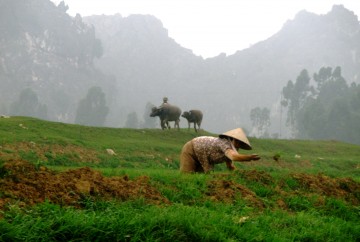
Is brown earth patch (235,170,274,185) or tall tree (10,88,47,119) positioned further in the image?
tall tree (10,88,47,119)

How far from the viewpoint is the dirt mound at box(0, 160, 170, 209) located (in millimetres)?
5422

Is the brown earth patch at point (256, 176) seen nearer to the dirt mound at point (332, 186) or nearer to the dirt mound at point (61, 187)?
the dirt mound at point (332, 186)

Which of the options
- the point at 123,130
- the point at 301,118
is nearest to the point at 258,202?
the point at 123,130

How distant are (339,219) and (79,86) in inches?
6697

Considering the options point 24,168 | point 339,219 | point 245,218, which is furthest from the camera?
point 339,219

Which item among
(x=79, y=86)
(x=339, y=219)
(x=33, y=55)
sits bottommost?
(x=339, y=219)

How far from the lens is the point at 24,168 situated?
21.2 ft

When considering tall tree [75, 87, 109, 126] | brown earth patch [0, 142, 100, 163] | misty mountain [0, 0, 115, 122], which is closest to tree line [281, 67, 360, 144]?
tall tree [75, 87, 109, 126]

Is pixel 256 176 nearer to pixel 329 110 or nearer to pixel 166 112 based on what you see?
pixel 166 112

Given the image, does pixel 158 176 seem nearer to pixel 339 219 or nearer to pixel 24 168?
pixel 24 168

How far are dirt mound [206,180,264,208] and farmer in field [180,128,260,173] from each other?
2.32ft

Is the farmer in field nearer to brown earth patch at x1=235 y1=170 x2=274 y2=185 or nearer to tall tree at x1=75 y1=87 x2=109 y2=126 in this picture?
brown earth patch at x1=235 y1=170 x2=274 y2=185

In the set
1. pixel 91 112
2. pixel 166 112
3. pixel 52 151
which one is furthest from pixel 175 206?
pixel 91 112

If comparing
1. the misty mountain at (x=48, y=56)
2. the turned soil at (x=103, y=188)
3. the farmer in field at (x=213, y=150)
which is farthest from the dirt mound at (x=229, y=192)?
the misty mountain at (x=48, y=56)
